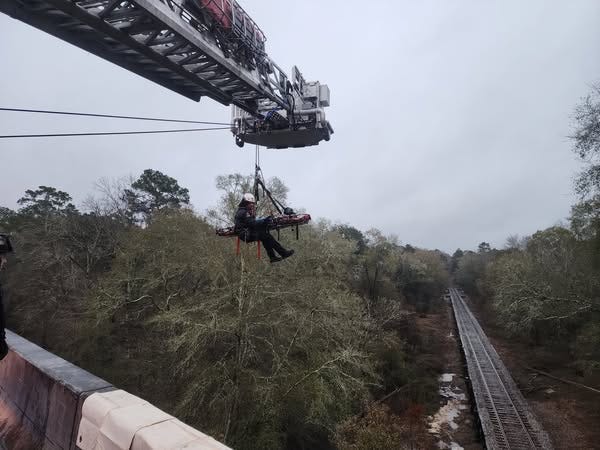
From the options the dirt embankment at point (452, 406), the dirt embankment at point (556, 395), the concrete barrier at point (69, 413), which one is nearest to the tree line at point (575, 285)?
the dirt embankment at point (556, 395)

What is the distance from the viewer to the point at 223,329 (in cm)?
1325

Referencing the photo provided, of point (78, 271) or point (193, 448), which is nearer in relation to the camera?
point (193, 448)

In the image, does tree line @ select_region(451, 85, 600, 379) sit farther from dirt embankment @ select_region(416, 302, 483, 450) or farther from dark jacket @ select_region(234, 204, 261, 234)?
dark jacket @ select_region(234, 204, 261, 234)

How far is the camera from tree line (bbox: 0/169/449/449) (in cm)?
1324

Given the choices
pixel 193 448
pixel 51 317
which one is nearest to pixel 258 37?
pixel 193 448

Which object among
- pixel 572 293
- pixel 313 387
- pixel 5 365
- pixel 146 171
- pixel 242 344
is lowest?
pixel 313 387

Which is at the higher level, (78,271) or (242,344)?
(78,271)

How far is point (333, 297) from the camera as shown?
16.8 meters

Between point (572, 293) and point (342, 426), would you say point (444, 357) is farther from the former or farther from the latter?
point (342, 426)

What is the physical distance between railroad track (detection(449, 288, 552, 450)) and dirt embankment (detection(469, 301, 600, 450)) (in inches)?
36.3

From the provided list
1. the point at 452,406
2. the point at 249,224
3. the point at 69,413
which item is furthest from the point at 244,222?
the point at 452,406

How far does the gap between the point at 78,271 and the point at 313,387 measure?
2217 centimetres

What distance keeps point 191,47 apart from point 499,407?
23823 mm

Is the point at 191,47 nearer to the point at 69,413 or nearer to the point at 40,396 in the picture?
the point at 69,413
